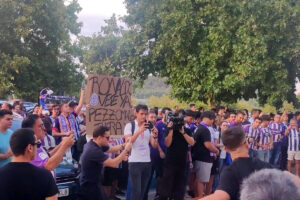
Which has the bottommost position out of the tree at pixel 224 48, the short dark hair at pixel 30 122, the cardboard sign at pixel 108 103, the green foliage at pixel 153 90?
the short dark hair at pixel 30 122

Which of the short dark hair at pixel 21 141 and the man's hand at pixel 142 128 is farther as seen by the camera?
the man's hand at pixel 142 128

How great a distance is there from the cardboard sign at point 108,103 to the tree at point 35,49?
15466 mm

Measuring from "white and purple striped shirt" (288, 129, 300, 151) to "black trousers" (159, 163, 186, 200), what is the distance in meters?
5.40

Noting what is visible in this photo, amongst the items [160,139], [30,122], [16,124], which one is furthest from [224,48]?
[30,122]

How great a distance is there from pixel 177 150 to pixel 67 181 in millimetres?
2183

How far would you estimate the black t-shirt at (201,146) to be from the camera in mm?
7586

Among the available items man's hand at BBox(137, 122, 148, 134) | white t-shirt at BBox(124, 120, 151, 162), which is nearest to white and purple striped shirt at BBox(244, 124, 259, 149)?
white t-shirt at BBox(124, 120, 151, 162)

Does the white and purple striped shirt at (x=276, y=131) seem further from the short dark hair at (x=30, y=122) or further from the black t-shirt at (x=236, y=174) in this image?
the black t-shirt at (x=236, y=174)

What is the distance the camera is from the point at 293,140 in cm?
1156

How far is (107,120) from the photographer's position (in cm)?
648

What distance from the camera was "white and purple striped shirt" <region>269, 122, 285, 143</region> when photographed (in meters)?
11.7

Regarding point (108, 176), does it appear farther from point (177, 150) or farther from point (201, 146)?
point (201, 146)

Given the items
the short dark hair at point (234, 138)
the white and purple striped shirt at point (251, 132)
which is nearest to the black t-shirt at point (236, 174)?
the short dark hair at point (234, 138)

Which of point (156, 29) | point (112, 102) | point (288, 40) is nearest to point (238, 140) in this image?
point (112, 102)
